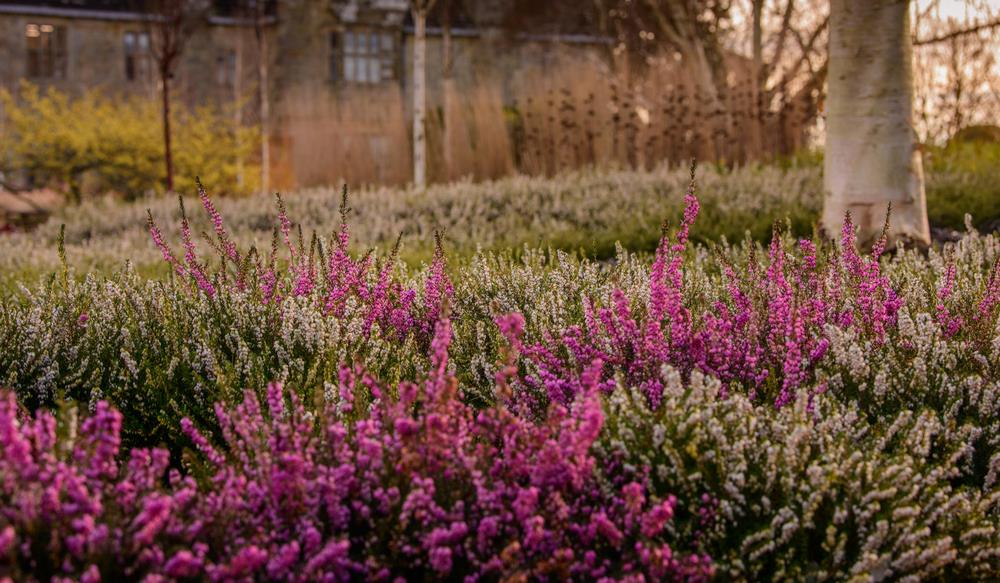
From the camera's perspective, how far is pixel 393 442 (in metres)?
2.50

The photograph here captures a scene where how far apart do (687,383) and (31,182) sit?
27.0 metres

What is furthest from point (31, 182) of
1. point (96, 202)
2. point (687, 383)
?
point (687, 383)

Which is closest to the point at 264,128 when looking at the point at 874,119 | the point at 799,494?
the point at 874,119

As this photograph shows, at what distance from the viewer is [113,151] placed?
19234 mm

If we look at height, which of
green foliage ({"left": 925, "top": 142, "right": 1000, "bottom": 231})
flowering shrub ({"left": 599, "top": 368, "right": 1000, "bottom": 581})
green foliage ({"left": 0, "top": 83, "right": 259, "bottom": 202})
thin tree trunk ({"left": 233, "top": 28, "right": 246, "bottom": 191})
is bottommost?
flowering shrub ({"left": 599, "top": 368, "right": 1000, "bottom": 581})

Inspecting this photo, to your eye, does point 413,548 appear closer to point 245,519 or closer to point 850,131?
point 245,519

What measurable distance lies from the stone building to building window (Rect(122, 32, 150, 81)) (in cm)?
3

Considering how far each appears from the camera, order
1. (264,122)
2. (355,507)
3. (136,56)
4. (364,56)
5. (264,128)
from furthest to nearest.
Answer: (364,56)
(136,56)
(264,122)
(264,128)
(355,507)

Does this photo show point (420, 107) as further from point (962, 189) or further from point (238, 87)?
point (238, 87)

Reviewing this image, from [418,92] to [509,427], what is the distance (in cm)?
1521

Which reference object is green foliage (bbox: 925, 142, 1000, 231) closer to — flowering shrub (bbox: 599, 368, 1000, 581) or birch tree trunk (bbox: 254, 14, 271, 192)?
flowering shrub (bbox: 599, 368, 1000, 581)

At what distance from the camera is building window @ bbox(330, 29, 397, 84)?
27.5 meters

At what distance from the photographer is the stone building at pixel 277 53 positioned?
1043 inches

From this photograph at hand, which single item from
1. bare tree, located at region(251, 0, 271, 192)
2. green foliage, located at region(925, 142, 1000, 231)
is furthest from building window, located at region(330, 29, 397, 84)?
green foliage, located at region(925, 142, 1000, 231)
